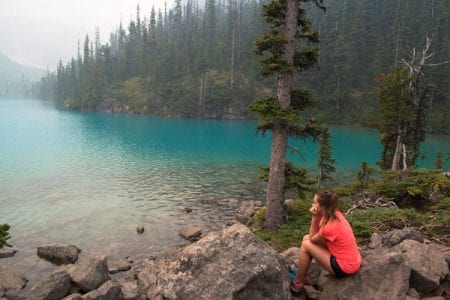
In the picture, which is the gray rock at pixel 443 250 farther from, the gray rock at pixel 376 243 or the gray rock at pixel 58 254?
the gray rock at pixel 58 254

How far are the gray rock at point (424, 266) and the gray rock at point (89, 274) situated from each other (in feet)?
33.4

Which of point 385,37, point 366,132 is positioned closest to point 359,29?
point 385,37

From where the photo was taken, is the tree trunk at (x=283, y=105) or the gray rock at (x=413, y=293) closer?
the gray rock at (x=413, y=293)

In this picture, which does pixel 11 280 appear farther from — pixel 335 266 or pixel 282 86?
pixel 282 86

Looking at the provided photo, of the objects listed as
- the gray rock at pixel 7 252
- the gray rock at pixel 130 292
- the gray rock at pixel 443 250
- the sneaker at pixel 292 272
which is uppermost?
the gray rock at pixel 443 250

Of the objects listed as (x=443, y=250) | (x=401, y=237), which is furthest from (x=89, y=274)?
(x=443, y=250)

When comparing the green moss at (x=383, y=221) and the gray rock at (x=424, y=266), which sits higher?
the gray rock at (x=424, y=266)

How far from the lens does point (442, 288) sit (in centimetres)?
886

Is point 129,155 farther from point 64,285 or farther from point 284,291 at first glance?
point 284,291

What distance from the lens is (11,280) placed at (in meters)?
14.8

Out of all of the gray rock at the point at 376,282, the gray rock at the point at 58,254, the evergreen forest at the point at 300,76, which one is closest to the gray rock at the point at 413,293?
the gray rock at the point at 376,282

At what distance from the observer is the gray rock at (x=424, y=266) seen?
8.64 metres

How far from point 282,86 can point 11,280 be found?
14685 mm

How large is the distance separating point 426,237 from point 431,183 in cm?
744
